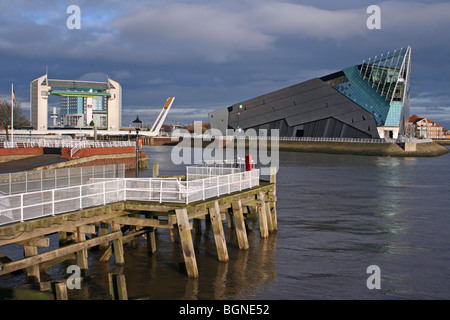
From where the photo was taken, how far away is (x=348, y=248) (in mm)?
21438

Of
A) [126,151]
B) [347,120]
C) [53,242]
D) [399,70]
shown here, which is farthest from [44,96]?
[53,242]

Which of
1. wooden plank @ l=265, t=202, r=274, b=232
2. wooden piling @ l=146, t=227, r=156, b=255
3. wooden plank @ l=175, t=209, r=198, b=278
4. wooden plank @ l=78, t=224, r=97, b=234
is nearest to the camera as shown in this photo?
wooden plank @ l=175, t=209, r=198, b=278

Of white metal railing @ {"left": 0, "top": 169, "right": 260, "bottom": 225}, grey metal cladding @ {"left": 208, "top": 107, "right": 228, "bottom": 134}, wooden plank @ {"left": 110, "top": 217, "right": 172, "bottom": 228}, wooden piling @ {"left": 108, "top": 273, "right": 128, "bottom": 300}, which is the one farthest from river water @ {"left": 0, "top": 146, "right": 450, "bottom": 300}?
grey metal cladding @ {"left": 208, "top": 107, "right": 228, "bottom": 134}

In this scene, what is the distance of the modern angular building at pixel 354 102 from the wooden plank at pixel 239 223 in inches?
3478

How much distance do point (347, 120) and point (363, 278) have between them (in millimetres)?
93602

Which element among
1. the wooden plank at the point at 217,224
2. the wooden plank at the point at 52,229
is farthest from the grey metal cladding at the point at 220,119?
the wooden plank at the point at 52,229

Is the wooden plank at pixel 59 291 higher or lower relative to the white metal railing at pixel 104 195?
lower

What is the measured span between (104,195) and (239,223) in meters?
6.09

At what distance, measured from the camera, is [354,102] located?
10569cm

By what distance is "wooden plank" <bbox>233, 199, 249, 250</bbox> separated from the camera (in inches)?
771

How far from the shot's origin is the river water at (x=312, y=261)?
15.7 m

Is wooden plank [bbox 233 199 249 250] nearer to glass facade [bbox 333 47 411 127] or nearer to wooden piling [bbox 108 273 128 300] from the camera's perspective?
wooden piling [bbox 108 273 128 300]

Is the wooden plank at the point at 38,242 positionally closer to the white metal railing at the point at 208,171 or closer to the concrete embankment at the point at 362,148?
the white metal railing at the point at 208,171

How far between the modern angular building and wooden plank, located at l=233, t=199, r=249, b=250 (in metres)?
88.3
